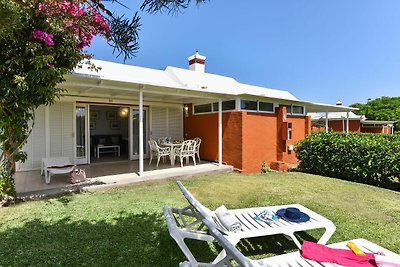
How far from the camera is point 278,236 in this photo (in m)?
4.02

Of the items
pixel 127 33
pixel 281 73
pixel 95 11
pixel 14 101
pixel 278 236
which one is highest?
pixel 281 73

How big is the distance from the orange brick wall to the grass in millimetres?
2309

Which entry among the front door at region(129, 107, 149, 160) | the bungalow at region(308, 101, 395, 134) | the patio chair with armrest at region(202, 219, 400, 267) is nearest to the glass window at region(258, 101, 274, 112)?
the front door at region(129, 107, 149, 160)

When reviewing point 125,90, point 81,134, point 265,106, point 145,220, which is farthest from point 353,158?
point 81,134

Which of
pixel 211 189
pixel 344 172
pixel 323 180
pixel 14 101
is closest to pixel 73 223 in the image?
pixel 14 101

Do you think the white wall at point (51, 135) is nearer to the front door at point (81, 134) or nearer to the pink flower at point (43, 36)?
the front door at point (81, 134)

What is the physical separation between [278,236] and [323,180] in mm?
4765

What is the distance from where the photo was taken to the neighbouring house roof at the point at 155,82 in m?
6.67

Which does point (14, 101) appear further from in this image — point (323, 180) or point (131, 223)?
point (323, 180)

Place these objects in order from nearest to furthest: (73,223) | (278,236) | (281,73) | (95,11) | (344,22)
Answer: (95,11), (278,236), (73,223), (344,22), (281,73)

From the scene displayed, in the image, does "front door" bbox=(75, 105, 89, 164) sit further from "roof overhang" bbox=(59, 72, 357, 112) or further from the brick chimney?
the brick chimney

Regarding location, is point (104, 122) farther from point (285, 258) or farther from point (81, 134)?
point (285, 258)

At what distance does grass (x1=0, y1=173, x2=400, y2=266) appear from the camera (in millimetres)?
3281

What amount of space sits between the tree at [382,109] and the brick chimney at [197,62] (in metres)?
33.3
